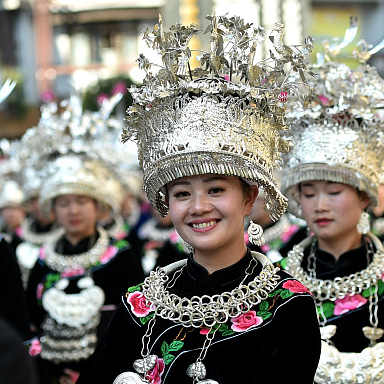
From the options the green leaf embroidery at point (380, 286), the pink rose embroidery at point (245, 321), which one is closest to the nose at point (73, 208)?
the green leaf embroidery at point (380, 286)

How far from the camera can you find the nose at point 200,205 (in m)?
2.65

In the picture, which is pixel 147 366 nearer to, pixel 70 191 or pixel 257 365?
pixel 257 365

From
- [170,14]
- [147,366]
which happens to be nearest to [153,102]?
[147,366]

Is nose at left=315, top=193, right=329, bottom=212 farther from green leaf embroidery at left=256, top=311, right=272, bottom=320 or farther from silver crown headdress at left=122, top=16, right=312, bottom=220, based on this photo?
green leaf embroidery at left=256, top=311, right=272, bottom=320

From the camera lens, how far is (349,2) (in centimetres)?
2234

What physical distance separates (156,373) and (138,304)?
31cm

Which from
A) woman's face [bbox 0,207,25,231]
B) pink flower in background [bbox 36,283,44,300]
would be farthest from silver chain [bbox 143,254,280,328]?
woman's face [bbox 0,207,25,231]

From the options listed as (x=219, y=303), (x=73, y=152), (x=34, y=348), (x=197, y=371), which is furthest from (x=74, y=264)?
→ (x=197, y=371)

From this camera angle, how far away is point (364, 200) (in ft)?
12.6

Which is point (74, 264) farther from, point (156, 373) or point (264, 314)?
point (264, 314)

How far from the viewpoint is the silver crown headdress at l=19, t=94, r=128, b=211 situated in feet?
18.7

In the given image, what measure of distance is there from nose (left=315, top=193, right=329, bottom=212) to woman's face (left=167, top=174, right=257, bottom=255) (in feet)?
3.31

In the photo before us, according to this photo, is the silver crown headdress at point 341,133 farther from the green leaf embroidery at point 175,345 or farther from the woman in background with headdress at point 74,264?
the woman in background with headdress at point 74,264

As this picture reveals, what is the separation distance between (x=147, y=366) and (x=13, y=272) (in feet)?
4.36
